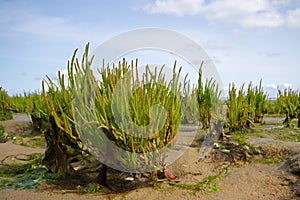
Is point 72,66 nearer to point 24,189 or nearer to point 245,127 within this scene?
point 24,189

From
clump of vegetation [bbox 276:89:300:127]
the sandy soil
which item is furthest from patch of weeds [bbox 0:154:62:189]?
clump of vegetation [bbox 276:89:300:127]

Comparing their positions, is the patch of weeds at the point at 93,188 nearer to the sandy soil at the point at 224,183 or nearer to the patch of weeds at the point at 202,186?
the sandy soil at the point at 224,183

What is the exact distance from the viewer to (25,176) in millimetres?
4379

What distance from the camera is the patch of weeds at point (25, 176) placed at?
13.3 ft

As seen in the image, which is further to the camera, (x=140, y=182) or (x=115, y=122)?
(x=140, y=182)

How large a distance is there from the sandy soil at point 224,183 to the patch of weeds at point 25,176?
0.18 metres

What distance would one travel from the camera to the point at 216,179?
425cm

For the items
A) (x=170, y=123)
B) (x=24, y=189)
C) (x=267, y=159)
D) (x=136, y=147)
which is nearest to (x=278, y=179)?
(x=267, y=159)

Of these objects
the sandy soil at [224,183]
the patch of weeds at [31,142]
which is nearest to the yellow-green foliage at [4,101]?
the patch of weeds at [31,142]

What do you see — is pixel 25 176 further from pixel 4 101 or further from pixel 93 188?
pixel 4 101

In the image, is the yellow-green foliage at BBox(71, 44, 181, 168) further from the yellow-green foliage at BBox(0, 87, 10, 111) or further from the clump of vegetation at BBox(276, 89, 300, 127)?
the yellow-green foliage at BBox(0, 87, 10, 111)

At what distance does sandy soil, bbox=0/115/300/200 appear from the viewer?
3705 mm

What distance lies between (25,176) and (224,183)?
2696mm

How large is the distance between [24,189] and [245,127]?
481cm
